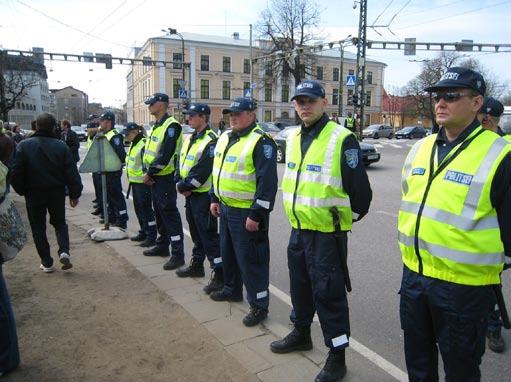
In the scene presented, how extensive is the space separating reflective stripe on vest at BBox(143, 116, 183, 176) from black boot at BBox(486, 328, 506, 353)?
389cm

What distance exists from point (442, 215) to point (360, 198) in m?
0.85

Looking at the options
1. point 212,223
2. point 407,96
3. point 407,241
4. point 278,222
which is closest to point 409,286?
point 407,241

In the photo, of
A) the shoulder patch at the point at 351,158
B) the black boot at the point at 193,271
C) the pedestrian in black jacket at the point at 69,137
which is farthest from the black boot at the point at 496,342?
the pedestrian in black jacket at the point at 69,137

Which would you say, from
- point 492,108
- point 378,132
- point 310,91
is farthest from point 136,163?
point 378,132

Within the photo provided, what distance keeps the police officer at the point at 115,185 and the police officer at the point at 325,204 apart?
17.5 ft

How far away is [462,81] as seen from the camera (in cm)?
229

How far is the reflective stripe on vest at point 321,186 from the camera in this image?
3.00 metres

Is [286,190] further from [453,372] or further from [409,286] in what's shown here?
[453,372]

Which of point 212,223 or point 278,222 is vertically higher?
point 212,223

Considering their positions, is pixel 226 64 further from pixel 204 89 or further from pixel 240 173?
pixel 240 173

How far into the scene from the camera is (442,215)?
224 centimetres

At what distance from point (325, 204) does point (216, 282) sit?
217 cm

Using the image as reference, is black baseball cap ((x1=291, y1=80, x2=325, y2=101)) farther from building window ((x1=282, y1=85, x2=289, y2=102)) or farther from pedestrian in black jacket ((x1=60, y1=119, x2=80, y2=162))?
building window ((x1=282, y1=85, x2=289, y2=102))

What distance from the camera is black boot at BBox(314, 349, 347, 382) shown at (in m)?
3.05
